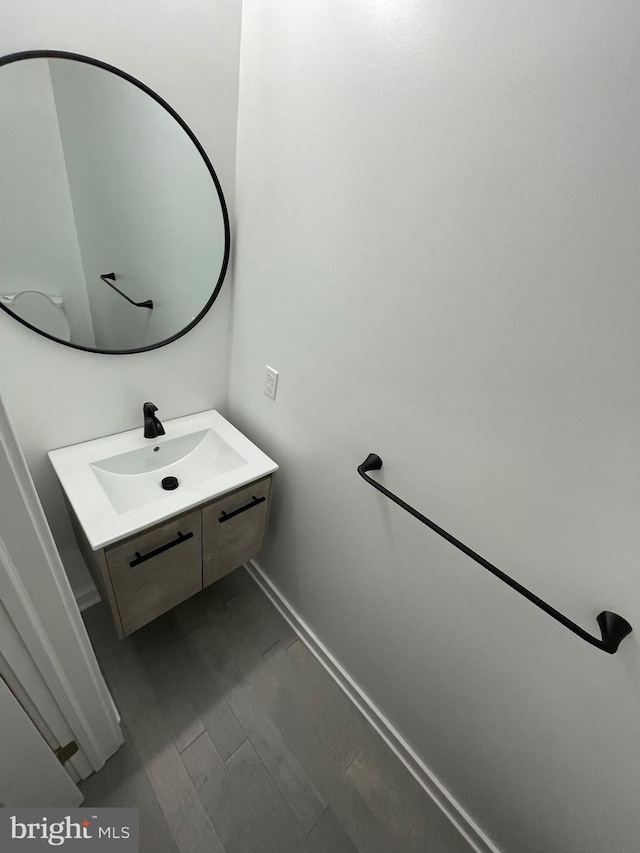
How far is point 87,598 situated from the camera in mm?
1480

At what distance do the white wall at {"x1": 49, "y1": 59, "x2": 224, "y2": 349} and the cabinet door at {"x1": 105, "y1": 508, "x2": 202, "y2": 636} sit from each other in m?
0.62

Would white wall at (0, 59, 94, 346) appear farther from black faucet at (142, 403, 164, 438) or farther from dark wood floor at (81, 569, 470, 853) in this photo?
dark wood floor at (81, 569, 470, 853)

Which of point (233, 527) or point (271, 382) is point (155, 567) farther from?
point (271, 382)

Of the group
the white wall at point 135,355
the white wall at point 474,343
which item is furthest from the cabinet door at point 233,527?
the white wall at point 135,355

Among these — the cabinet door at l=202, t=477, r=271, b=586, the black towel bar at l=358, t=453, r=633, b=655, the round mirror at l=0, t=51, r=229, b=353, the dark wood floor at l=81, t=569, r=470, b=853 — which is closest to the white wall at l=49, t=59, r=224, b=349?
the round mirror at l=0, t=51, r=229, b=353

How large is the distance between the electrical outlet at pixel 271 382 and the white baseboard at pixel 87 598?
44.4 inches

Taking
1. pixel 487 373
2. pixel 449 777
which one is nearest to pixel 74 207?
pixel 487 373

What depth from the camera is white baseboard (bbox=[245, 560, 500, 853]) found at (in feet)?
3.51

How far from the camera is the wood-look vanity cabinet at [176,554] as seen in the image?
97 centimetres

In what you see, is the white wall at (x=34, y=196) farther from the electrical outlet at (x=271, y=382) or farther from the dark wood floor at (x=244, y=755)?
the dark wood floor at (x=244, y=755)

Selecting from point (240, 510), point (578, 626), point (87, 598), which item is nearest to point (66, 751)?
point (87, 598)

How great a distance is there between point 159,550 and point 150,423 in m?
0.43

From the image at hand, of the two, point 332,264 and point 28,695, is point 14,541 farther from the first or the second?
point 332,264

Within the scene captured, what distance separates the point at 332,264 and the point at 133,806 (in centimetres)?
165
